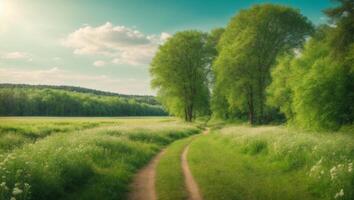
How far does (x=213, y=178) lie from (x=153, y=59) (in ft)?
162

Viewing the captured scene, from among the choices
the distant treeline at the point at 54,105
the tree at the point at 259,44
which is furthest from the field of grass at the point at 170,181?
the distant treeline at the point at 54,105

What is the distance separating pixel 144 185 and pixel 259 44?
33.9 metres

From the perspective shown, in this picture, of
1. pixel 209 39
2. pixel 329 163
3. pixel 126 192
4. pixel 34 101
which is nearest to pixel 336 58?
pixel 329 163

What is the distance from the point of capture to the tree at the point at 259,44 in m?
43.2

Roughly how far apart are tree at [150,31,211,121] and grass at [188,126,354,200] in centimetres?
3907

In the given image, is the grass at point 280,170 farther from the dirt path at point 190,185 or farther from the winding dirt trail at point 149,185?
the winding dirt trail at point 149,185

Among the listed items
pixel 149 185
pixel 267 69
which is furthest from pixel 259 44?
pixel 149 185

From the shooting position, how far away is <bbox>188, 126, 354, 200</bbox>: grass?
12023mm

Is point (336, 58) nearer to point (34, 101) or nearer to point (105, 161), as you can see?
point (105, 161)

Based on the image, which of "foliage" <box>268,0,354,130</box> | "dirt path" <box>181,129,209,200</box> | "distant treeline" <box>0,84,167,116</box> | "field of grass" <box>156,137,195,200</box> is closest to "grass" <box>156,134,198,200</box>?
"field of grass" <box>156,137,195,200</box>

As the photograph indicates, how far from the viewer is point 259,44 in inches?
1725

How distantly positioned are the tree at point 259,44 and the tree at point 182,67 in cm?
1556

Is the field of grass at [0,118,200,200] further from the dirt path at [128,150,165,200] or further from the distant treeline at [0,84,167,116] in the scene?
the distant treeline at [0,84,167,116]

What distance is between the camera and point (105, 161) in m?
18.0
